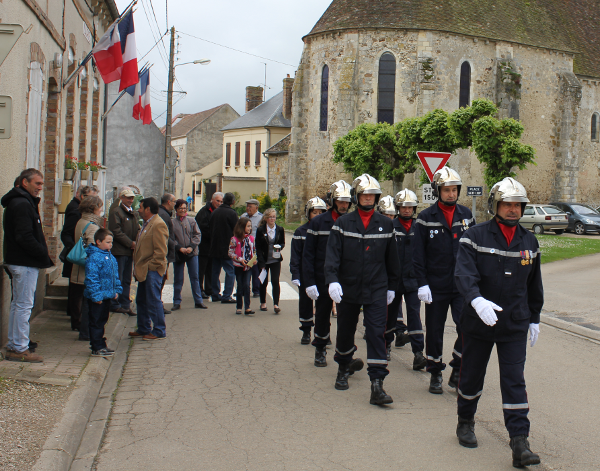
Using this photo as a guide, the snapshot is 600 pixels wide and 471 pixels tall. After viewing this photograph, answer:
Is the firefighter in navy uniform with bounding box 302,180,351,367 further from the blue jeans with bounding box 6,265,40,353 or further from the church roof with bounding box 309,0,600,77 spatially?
the church roof with bounding box 309,0,600,77

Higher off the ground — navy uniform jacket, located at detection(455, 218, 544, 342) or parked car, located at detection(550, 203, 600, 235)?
parked car, located at detection(550, 203, 600, 235)

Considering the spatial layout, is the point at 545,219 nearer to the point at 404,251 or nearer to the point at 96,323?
the point at 404,251

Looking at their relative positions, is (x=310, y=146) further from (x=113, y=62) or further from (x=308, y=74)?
(x=113, y=62)

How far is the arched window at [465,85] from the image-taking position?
116ft

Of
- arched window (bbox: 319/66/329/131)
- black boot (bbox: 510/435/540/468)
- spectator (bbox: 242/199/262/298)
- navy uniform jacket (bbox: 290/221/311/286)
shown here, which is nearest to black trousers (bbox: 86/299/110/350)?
navy uniform jacket (bbox: 290/221/311/286)

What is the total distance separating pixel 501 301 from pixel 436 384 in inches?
67.3

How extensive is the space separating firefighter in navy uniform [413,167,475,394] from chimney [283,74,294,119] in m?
45.4

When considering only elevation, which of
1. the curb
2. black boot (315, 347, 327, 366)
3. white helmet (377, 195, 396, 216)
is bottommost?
the curb

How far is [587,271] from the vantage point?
15773 millimetres

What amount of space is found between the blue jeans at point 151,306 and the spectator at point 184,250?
2.13 m

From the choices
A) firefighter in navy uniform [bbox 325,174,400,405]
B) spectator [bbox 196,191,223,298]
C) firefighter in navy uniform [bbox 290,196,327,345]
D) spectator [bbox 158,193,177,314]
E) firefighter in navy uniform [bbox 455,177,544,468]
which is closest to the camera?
firefighter in navy uniform [bbox 455,177,544,468]

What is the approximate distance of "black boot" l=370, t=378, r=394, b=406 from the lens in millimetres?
5426

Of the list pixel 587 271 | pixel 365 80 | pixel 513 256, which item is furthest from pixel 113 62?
pixel 365 80

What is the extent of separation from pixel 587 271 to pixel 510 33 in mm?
25059
